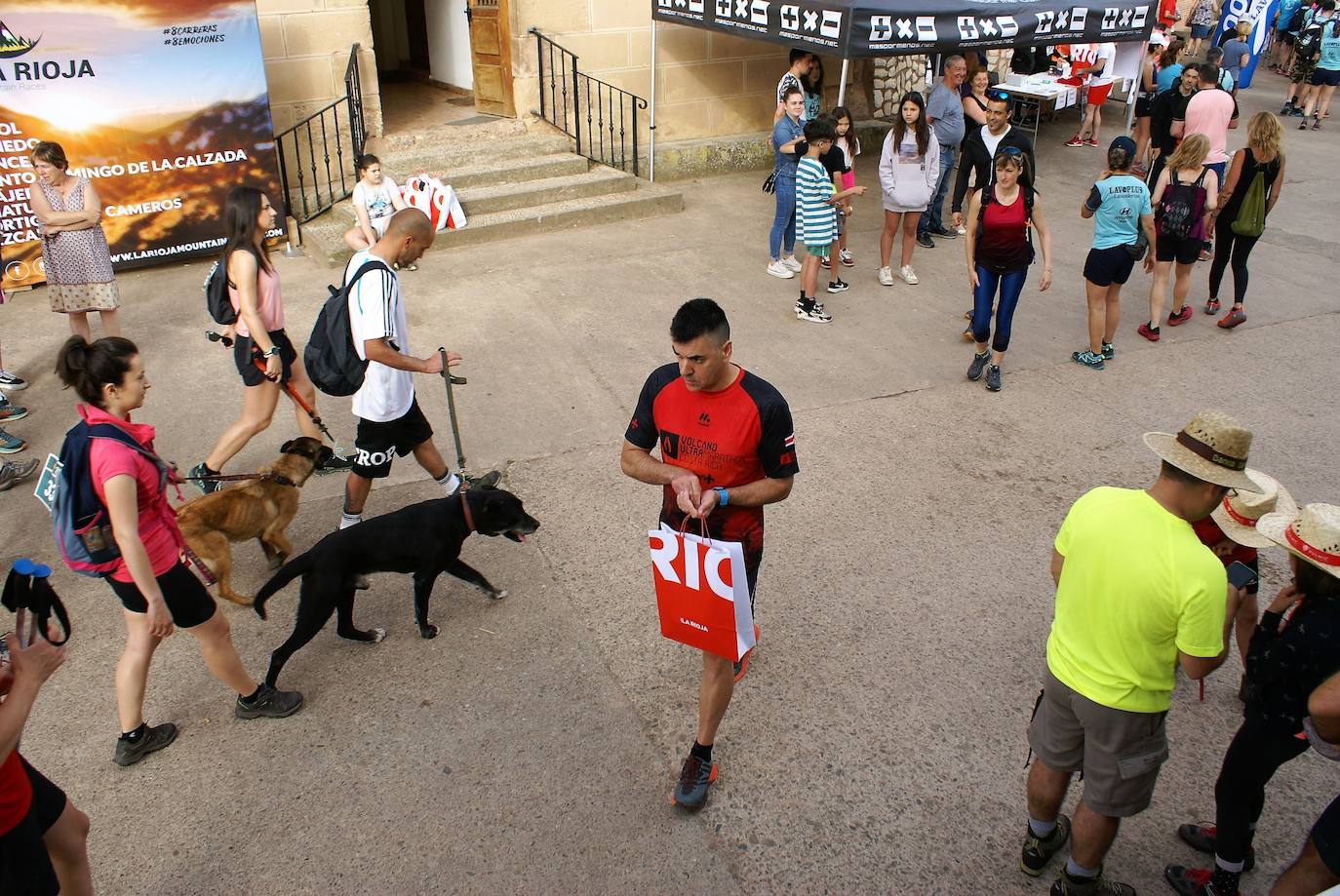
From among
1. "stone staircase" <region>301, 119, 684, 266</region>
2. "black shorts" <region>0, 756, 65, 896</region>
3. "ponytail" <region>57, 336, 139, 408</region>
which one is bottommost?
"stone staircase" <region>301, 119, 684, 266</region>

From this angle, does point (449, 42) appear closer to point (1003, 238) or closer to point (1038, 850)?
point (1003, 238)

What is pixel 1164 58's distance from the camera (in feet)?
43.3

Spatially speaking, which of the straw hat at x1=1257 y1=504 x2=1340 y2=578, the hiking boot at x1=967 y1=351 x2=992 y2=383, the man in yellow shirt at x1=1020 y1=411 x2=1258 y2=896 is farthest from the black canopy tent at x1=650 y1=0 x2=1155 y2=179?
the straw hat at x1=1257 y1=504 x2=1340 y2=578

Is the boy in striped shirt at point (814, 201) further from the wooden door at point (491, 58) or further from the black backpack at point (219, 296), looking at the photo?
the wooden door at point (491, 58)

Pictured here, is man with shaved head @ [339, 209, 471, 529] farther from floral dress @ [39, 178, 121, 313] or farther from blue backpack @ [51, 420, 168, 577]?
floral dress @ [39, 178, 121, 313]

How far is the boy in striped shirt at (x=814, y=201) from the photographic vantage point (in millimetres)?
7625

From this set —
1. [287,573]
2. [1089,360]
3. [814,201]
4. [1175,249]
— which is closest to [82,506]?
[287,573]

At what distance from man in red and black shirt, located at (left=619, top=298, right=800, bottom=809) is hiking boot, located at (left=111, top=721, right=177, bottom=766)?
81.3 inches

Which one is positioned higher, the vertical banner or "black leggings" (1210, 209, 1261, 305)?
the vertical banner

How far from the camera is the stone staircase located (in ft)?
31.9

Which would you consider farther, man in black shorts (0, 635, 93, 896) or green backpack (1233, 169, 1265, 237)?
green backpack (1233, 169, 1265, 237)

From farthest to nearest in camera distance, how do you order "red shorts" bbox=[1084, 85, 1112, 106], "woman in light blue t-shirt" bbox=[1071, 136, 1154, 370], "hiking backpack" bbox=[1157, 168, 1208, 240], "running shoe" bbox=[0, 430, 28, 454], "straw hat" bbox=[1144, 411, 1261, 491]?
"red shorts" bbox=[1084, 85, 1112, 106], "hiking backpack" bbox=[1157, 168, 1208, 240], "woman in light blue t-shirt" bbox=[1071, 136, 1154, 370], "running shoe" bbox=[0, 430, 28, 454], "straw hat" bbox=[1144, 411, 1261, 491]

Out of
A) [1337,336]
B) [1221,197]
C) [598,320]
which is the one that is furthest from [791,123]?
[1337,336]

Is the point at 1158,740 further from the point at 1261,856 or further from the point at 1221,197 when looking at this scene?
the point at 1221,197
